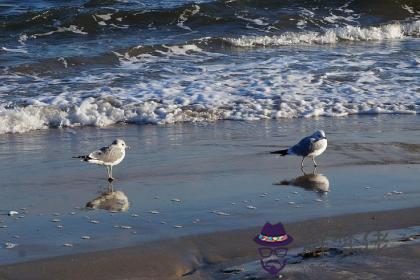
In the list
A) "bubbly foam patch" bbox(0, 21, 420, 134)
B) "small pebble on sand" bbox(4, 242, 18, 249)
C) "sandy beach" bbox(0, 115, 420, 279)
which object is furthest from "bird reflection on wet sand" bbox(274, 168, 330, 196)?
"bubbly foam patch" bbox(0, 21, 420, 134)

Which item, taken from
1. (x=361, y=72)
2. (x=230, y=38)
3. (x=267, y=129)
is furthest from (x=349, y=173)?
(x=230, y=38)

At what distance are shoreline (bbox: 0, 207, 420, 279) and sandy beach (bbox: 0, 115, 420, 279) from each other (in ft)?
0.03

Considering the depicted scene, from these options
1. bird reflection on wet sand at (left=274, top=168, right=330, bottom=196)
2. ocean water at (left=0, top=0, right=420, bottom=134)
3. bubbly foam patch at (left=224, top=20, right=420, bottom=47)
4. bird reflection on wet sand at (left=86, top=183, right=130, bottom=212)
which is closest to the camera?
bird reflection on wet sand at (left=86, top=183, right=130, bottom=212)

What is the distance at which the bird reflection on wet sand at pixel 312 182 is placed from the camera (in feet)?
20.6

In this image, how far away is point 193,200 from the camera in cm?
592

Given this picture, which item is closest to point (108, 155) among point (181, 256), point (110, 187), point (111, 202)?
point (110, 187)

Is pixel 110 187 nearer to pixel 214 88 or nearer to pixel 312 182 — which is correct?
pixel 312 182

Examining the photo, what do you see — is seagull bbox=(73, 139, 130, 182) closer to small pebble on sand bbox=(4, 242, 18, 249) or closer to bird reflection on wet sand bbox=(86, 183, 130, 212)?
bird reflection on wet sand bbox=(86, 183, 130, 212)

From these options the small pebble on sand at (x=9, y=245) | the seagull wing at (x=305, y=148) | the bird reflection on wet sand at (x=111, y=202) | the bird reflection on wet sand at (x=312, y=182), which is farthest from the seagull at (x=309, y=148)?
the small pebble on sand at (x=9, y=245)

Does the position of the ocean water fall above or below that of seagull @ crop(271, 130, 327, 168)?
above

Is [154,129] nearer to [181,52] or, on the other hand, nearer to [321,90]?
[321,90]

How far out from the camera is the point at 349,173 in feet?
22.1

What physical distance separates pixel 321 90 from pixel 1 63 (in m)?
5.17

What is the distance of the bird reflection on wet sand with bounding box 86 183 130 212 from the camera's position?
5.78m
